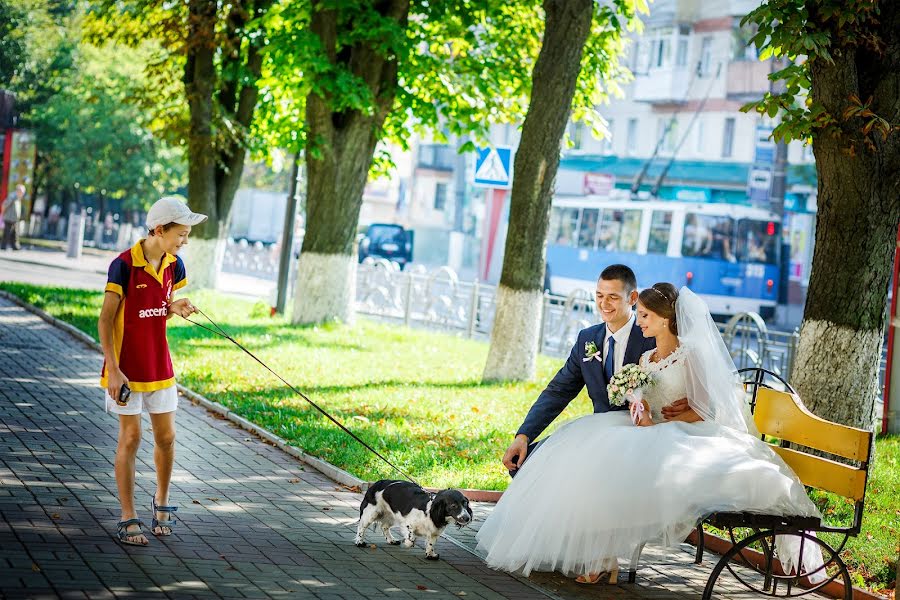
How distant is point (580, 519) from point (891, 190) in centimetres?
430

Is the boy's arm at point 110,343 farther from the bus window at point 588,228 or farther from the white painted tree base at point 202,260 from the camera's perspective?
the bus window at point 588,228

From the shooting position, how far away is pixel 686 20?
149 feet

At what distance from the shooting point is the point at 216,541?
6.89 meters

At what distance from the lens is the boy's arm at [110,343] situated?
646cm

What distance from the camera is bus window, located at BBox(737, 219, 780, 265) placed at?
33.2 m

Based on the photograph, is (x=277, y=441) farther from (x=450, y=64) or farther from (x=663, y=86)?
(x=663, y=86)

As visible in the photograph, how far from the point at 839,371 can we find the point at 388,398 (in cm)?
526

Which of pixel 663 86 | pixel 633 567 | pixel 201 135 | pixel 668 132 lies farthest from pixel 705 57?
pixel 633 567

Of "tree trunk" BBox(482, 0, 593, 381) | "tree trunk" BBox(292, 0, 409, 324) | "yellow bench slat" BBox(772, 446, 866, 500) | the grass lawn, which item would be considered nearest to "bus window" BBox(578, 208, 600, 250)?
the grass lawn

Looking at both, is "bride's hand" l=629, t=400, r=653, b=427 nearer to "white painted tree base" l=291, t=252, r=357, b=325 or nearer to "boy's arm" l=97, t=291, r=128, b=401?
"boy's arm" l=97, t=291, r=128, b=401

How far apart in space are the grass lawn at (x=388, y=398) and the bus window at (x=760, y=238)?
14365mm

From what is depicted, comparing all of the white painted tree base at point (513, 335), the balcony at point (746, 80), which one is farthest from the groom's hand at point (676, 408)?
the balcony at point (746, 80)

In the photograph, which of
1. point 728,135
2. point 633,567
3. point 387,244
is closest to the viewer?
point 633,567

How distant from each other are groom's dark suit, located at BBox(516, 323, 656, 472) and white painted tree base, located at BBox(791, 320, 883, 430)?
274 centimetres
